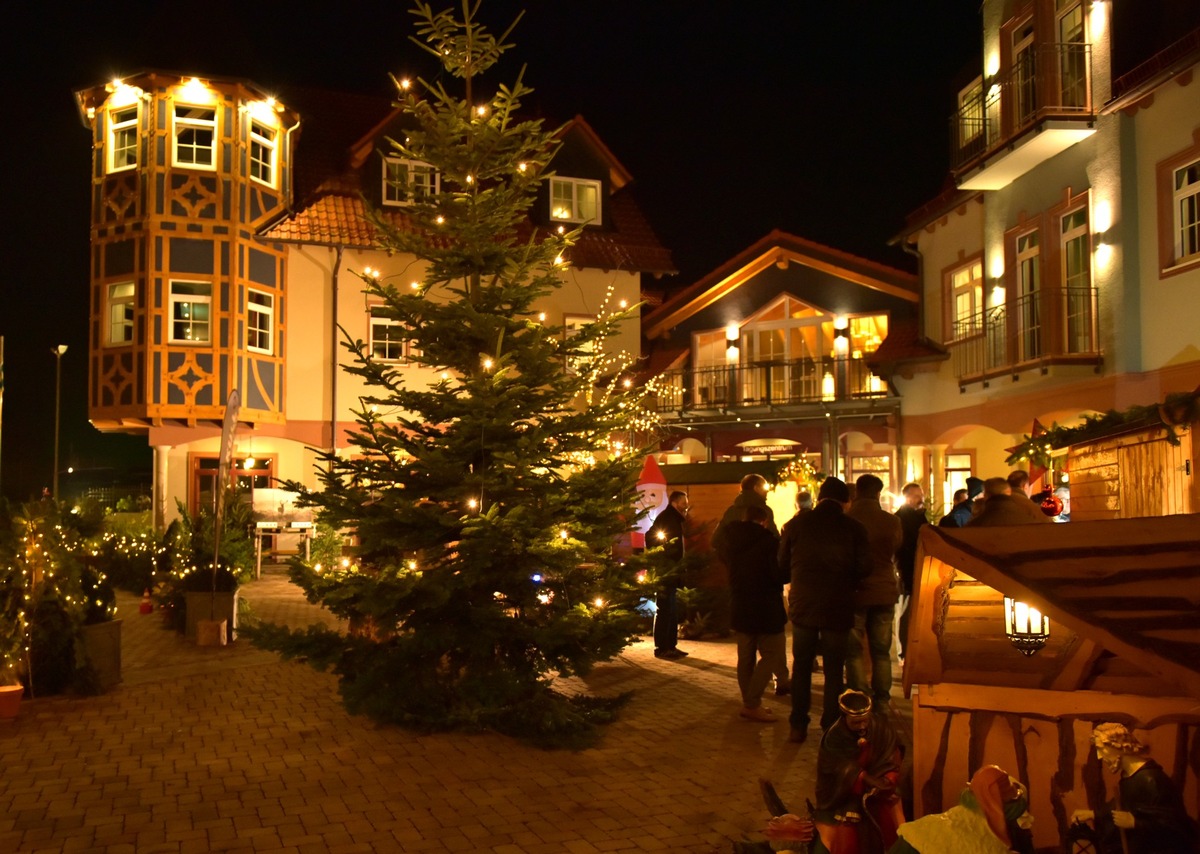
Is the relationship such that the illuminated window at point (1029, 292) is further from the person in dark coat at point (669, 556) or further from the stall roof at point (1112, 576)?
the stall roof at point (1112, 576)

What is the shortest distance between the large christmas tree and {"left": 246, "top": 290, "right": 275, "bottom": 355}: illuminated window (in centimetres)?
1655

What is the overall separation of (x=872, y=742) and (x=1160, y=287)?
11502mm

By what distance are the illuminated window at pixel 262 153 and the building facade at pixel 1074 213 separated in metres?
15.0

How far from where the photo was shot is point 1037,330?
54.8ft

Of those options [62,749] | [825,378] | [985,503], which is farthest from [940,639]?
[825,378]

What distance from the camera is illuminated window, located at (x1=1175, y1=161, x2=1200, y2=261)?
13.4m

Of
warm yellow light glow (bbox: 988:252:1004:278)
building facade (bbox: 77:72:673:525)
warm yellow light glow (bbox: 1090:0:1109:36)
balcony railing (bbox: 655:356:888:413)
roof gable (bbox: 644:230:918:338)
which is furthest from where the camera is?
balcony railing (bbox: 655:356:888:413)

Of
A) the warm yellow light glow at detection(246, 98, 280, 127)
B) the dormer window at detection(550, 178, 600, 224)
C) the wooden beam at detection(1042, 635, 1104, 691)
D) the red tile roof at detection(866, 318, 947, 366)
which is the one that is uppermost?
the warm yellow light glow at detection(246, 98, 280, 127)

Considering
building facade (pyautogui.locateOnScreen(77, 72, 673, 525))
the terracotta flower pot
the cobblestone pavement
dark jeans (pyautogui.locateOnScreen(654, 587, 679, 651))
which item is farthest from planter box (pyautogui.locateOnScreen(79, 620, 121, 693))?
building facade (pyautogui.locateOnScreen(77, 72, 673, 525))

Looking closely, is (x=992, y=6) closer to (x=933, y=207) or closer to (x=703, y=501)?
(x=933, y=207)

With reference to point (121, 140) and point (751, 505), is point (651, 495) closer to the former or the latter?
point (751, 505)

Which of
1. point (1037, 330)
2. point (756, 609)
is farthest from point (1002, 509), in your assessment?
point (1037, 330)

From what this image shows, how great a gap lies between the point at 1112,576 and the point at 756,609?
4.72m

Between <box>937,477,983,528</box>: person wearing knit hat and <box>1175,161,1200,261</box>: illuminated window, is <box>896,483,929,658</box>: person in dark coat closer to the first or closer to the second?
<box>937,477,983,528</box>: person wearing knit hat
